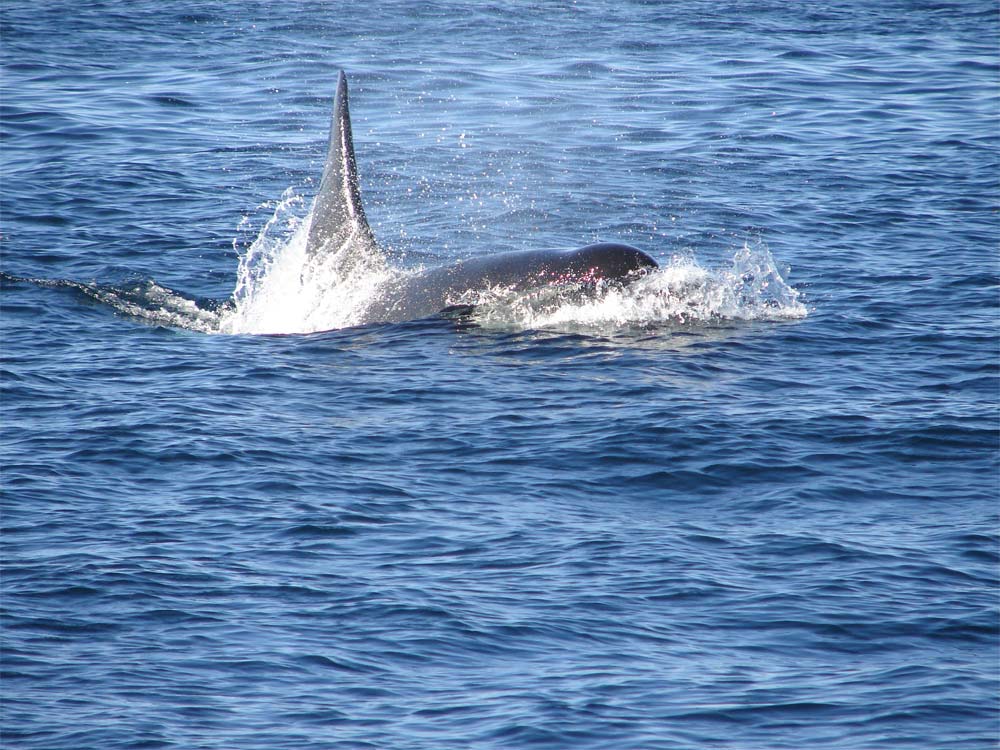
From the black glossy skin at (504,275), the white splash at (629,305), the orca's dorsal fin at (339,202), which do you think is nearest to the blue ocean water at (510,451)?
the white splash at (629,305)

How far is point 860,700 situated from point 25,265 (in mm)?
16270

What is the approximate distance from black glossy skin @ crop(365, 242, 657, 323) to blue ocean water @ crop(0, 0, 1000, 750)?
39 cm

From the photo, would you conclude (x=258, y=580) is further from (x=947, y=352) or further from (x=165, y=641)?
(x=947, y=352)

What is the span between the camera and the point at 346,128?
20.2 m

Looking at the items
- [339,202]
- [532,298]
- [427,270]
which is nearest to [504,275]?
[532,298]

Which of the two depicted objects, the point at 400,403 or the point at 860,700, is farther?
the point at 400,403

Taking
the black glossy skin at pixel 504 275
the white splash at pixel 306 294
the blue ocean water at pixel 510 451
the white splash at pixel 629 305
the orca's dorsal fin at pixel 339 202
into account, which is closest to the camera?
the blue ocean water at pixel 510 451

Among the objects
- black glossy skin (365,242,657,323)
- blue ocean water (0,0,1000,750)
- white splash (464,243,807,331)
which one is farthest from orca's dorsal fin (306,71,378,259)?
white splash (464,243,807,331)

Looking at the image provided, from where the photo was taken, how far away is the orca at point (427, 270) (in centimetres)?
1852

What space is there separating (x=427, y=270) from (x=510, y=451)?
18.7ft

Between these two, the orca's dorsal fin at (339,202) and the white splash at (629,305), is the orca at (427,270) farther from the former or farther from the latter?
the white splash at (629,305)

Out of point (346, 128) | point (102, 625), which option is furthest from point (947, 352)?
point (102, 625)

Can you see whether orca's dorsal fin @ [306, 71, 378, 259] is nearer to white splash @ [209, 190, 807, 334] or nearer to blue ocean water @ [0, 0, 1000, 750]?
white splash @ [209, 190, 807, 334]

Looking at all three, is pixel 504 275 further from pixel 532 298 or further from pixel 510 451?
pixel 510 451
